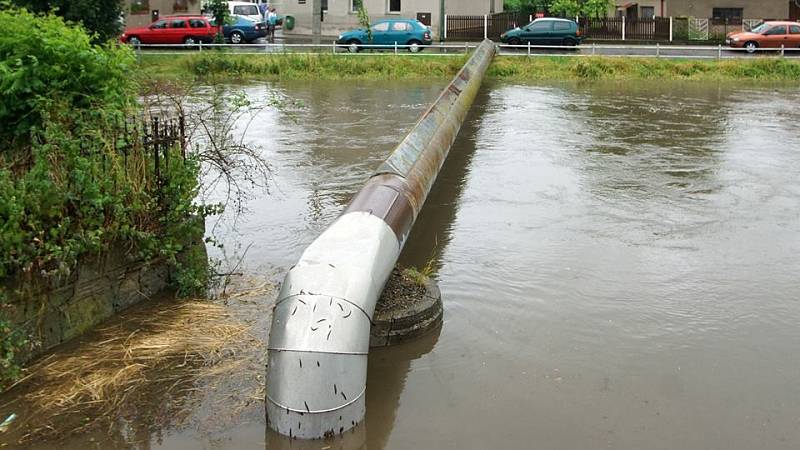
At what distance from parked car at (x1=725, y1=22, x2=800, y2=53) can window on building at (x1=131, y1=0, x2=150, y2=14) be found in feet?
83.5

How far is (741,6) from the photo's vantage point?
45594mm

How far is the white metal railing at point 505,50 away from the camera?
3028 cm

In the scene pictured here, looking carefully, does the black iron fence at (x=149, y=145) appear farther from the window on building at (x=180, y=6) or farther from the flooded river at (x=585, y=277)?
the window on building at (x=180, y=6)

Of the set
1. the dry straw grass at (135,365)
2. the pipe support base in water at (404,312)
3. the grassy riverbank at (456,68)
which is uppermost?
the grassy riverbank at (456,68)

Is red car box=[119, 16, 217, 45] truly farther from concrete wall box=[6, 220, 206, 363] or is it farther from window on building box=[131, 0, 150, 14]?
concrete wall box=[6, 220, 206, 363]

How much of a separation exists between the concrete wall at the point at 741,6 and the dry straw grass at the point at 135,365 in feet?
146

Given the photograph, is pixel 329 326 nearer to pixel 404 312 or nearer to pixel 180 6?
pixel 404 312

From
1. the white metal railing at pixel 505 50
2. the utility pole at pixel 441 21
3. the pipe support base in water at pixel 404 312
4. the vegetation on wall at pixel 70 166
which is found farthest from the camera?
the utility pole at pixel 441 21

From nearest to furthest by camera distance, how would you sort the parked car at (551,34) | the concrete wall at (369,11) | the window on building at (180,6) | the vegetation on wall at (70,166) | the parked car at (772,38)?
the vegetation on wall at (70,166) < the parked car at (772,38) < the parked car at (551,34) < the concrete wall at (369,11) < the window on building at (180,6)

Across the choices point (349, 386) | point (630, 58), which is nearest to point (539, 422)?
point (349, 386)

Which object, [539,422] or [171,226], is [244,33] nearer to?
[171,226]

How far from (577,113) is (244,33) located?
20655 mm

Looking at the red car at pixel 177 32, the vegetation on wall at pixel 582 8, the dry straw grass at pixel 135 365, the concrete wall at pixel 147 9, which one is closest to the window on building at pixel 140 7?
the concrete wall at pixel 147 9

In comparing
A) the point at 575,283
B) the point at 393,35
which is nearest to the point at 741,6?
the point at 393,35
